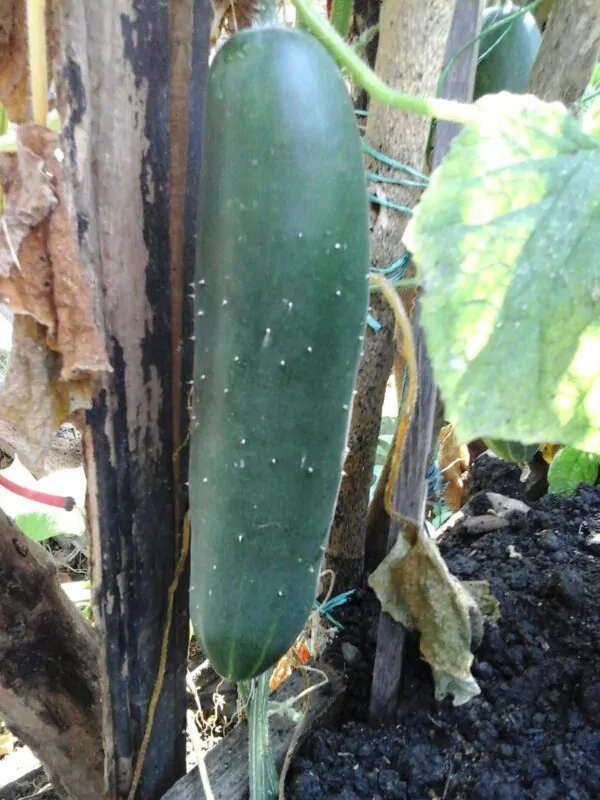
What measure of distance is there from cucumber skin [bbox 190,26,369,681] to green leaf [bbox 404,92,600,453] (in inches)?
5.7

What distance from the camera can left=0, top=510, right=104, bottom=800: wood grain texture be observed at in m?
1.14

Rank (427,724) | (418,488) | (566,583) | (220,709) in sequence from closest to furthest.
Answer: (418,488) < (427,724) < (566,583) < (220,709)

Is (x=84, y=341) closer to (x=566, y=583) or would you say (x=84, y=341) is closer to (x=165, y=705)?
(x=165, y=705)

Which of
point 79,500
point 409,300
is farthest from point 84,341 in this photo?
point 79,500

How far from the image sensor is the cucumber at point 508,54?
144cm

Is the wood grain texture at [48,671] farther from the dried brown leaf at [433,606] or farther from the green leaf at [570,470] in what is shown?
the green leaf at [570,470]

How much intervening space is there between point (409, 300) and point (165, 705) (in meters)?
0.83

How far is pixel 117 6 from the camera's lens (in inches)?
30.6

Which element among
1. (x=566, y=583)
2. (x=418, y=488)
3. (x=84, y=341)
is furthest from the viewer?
(x=566, y=583)

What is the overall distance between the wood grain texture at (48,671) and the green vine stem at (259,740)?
0.33 m

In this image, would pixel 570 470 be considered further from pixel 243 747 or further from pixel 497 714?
pixel 243 747

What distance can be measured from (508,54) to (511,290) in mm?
1058

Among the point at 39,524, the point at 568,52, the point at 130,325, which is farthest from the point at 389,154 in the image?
the point at 39,524

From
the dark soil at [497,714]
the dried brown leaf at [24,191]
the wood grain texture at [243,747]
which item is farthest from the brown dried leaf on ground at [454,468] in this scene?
the dried brown leaf at [24,191]
